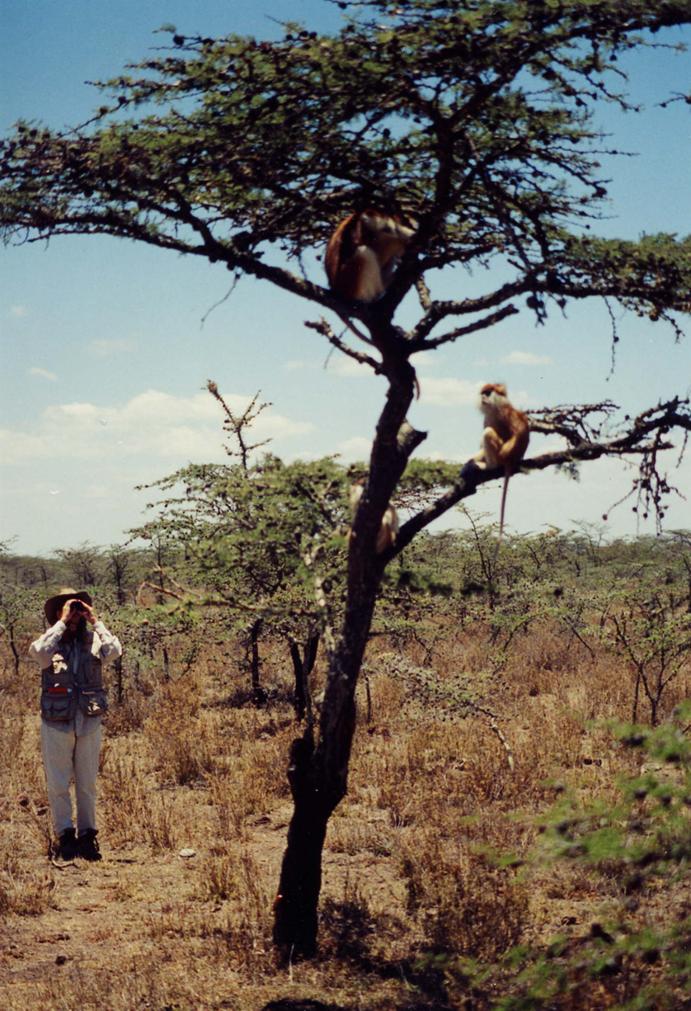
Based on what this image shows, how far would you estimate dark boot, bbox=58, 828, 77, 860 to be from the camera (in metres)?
6.47

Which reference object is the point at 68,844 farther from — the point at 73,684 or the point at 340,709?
the point at 340,709

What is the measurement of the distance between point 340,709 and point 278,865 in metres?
2.39

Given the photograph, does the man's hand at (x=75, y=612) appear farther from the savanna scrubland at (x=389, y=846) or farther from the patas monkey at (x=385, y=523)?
the patas monkey at (x=385, y=523)

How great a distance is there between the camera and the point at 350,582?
455 cm

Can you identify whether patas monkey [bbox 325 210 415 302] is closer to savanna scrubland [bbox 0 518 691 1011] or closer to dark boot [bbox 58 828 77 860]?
savanna scrubland [bbox 0 518 691 1011]

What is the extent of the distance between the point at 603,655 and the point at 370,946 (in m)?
9.79

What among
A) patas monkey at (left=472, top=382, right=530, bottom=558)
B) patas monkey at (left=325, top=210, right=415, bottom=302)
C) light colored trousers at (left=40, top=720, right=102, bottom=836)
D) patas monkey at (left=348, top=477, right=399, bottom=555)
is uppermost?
patas monkey at (left=325, top=210, right=415, bottom=302)

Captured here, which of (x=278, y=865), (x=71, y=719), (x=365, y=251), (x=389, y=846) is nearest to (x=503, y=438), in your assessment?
(x=365, y=251)

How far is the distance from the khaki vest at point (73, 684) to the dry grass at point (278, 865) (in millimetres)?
1180

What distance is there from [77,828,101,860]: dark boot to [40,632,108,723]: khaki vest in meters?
0.97

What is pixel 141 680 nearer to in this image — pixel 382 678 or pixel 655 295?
pixel 382 678

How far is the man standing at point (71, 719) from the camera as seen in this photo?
642 cm

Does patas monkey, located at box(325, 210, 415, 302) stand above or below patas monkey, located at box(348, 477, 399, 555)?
above

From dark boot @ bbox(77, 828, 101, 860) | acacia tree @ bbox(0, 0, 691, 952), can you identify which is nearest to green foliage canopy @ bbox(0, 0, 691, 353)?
acacia tree @ bbox(0, 0, 691, 952)
